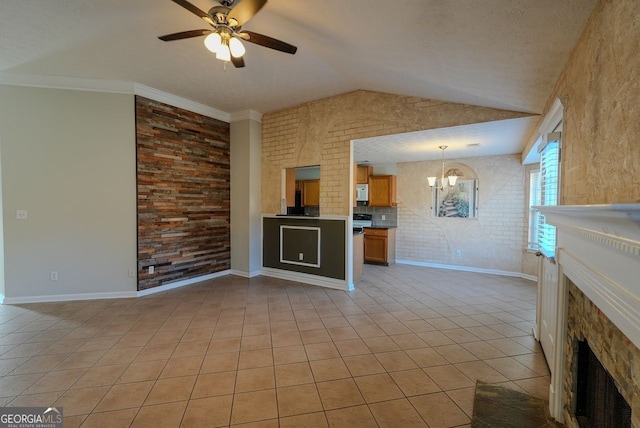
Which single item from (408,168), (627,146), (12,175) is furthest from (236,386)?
(408,168)

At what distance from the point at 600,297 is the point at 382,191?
5.31m

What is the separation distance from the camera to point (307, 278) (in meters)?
4.68

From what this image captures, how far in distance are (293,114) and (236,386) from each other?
4.07 metres

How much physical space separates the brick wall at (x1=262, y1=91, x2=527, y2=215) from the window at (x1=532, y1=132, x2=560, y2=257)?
26.6 inches

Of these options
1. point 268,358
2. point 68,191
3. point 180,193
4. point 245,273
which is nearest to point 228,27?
point 268,358

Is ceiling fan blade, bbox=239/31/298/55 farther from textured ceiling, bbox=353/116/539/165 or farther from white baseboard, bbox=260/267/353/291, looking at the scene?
white baseboard, bbox=260/267/353/291

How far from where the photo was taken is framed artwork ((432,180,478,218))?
556cm

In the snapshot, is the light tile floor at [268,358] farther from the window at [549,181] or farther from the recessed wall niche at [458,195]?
the recessed wall niche at [458,195]

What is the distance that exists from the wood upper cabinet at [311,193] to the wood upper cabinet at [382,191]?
1.36m

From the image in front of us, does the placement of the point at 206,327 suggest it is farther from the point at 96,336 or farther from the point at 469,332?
the point at 469,332

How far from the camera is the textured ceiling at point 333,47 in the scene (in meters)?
1.75

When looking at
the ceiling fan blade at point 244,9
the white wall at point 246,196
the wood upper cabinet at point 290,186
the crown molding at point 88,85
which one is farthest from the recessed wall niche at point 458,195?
the crown molding at point 88,85

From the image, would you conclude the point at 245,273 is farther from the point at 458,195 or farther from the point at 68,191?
the point at 458,195

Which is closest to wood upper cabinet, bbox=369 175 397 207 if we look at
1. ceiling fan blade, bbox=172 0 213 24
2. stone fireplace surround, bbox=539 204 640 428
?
stone fireplace surround, bbox=539 204 640 428
